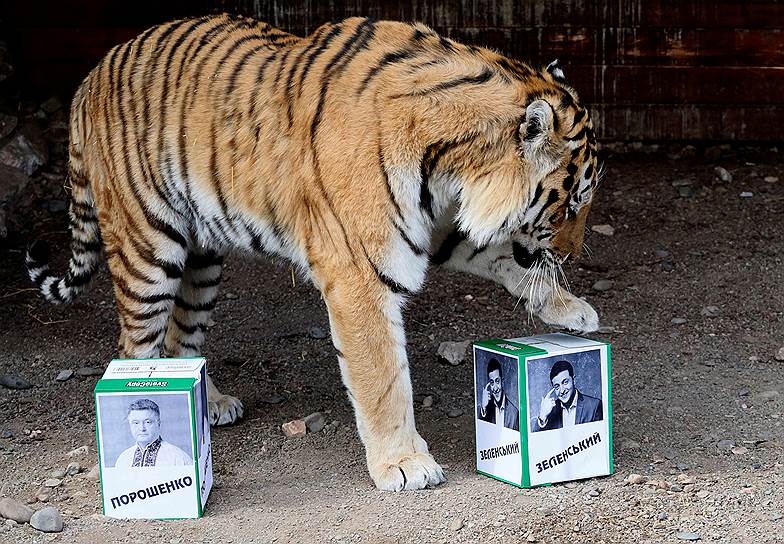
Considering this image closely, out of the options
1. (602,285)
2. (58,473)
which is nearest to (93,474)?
(58,473)

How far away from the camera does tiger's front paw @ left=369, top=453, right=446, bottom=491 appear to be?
10.8 feet

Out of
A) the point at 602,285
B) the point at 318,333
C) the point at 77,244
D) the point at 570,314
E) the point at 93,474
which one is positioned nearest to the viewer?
the point at 93,474

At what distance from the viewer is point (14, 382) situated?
4.41 meters

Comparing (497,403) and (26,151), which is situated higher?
(26,151)

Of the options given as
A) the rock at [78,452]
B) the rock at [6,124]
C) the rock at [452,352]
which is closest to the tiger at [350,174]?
the rock at [78,452]

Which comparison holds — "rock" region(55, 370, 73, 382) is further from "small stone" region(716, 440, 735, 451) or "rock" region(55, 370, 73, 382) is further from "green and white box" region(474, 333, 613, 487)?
"small stone" region(716, 440, 735, 451)

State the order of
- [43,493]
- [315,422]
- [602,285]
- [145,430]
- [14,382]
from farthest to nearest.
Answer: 1. [602,285]
2. [14,382]
3. [315,422]
4. [43,493]
5. [145,430]

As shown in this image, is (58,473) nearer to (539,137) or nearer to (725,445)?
(539,137)

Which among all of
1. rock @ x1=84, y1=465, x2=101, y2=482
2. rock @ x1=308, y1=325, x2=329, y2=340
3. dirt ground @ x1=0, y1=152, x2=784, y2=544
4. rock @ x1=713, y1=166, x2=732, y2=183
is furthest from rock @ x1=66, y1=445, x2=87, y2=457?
rock @ x1=713, y1=166, x2=732, y2=183

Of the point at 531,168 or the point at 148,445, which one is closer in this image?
the point at 148,445

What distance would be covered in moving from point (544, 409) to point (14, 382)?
88.2 inches

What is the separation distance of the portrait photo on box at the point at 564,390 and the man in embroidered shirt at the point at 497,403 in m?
0.06

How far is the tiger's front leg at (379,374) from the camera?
3.27 m

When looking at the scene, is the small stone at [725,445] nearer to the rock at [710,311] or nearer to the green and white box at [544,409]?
the green and white box at [544,409]
